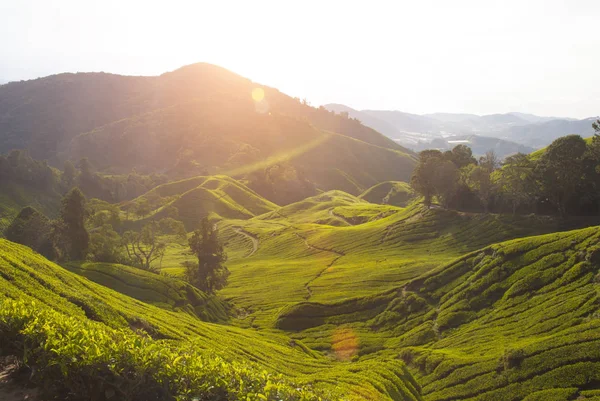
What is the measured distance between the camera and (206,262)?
89062mm

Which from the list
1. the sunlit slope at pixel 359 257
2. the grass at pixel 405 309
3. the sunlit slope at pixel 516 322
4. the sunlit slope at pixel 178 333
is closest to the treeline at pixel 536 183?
the grass at pixel 405 309

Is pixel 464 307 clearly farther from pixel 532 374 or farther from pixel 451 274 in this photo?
pixel 532 374

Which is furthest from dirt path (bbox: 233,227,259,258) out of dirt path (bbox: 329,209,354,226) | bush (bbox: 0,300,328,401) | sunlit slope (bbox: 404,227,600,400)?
bush (bbox: 0,300,328,401)

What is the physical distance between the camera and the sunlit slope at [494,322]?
115ft

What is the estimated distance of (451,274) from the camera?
6372 cm

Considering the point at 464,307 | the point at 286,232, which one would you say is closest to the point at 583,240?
the point at 464,307

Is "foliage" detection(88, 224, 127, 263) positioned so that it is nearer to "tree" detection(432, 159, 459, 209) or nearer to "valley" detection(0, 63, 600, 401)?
"valley" detection(0, 63, 600, 401)

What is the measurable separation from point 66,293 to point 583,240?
6408cm

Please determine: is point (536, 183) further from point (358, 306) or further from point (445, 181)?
point (358, 306)

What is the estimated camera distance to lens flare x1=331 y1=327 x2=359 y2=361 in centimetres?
5522

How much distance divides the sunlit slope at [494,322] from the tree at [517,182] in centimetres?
2914

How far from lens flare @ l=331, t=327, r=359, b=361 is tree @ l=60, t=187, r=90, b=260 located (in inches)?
2346

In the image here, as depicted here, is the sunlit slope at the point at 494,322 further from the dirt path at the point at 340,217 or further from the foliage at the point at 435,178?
the dirt path at the point at 340,217

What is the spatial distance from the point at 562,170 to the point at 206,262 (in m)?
82.8
